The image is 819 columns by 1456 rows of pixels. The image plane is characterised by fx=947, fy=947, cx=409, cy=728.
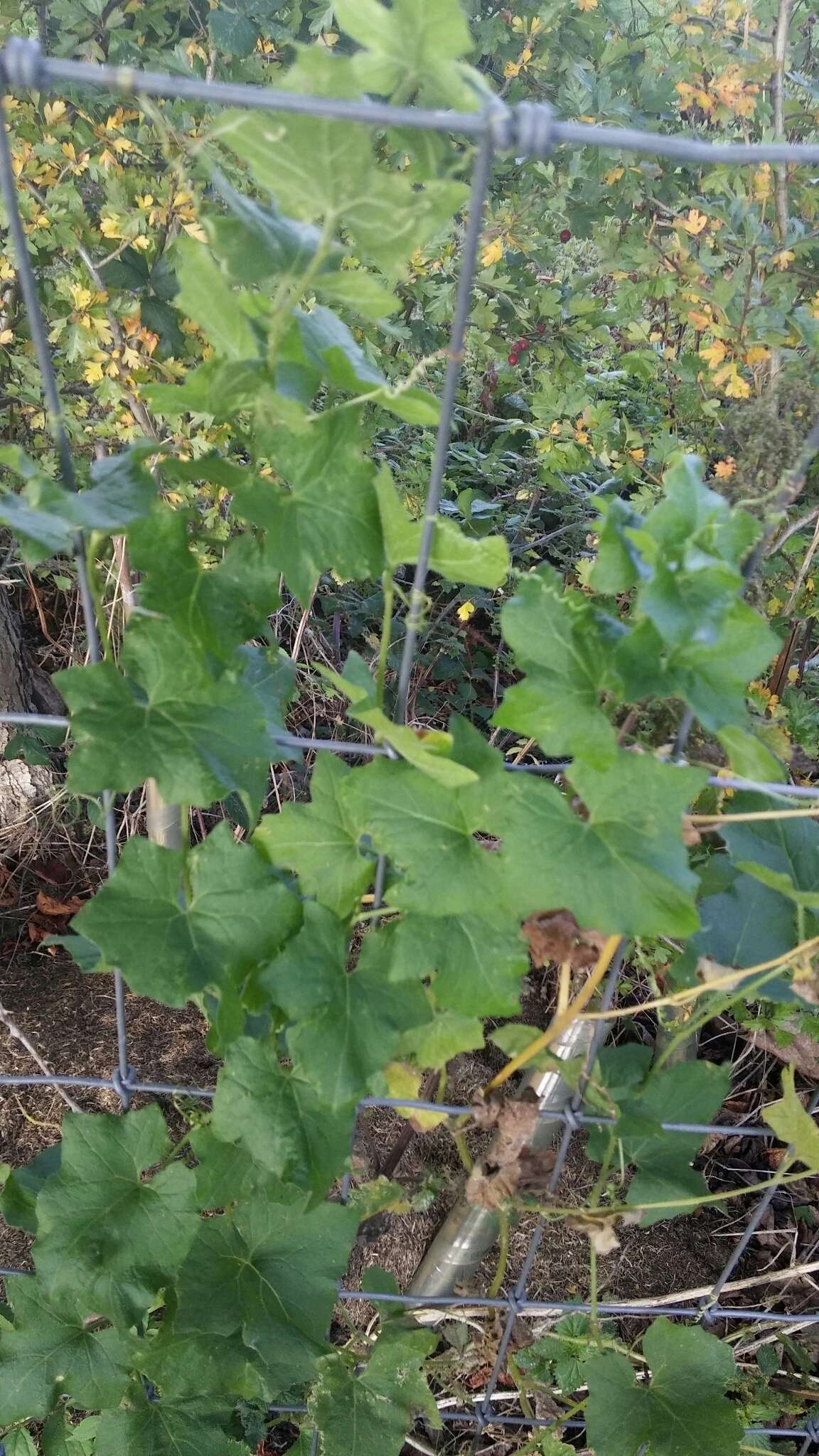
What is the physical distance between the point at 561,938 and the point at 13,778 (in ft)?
5.30

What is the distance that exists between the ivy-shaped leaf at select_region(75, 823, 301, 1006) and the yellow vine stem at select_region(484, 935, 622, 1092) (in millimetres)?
252

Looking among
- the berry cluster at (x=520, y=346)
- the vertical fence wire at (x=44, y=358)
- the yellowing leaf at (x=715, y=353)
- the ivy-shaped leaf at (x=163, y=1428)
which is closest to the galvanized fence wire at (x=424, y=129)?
the vertical fence wire at (x=44, y=358)

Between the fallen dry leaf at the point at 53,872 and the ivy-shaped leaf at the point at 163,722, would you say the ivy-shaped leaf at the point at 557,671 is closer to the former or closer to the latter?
the ivy-shaped leaf at the point at 163,722

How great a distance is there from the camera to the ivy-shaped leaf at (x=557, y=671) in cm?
66

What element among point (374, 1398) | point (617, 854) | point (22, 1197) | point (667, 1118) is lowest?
point (374, 1398)

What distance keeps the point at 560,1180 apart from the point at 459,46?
1.54 metres

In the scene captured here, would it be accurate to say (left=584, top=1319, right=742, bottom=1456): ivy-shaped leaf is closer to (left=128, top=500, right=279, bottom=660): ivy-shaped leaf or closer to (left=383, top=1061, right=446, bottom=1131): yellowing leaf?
(left=383, top=1061, right=446, bottom=1131): yellowing leaf

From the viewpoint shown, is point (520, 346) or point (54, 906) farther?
point (520, 346)

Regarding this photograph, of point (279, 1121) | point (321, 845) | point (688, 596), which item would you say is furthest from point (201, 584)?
point (279, 1121)

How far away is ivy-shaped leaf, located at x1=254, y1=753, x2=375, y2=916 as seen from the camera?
80 centimetres

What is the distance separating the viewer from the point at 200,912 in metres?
0.79

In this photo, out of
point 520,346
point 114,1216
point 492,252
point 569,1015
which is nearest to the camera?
point 569,1015

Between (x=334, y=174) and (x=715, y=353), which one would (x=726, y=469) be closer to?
(x=715, y=353)

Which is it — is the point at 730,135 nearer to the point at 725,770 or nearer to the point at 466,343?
the point at 466,343
